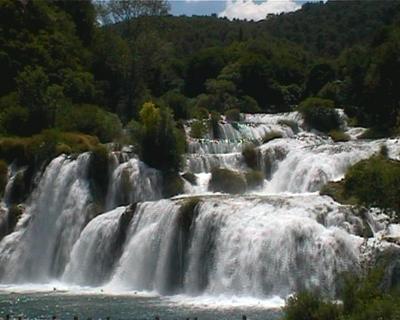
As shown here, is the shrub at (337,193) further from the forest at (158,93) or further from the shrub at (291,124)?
the shrub at (291,124)

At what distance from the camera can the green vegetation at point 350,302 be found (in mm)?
15727

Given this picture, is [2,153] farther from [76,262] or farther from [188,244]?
[188,244]

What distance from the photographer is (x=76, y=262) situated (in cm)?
3388

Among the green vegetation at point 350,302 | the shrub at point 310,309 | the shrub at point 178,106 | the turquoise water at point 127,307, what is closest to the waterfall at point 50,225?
the turquoise water at point 127,307

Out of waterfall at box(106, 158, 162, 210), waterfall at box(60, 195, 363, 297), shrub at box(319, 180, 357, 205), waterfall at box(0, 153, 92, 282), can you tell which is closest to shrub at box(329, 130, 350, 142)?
waterfall at box(106, 158, 162, 210)

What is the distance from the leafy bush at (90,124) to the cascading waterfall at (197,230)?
4.57m

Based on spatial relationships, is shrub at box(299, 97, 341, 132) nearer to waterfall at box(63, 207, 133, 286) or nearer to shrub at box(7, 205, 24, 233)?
shrub at box(7, 205, 24, 233)

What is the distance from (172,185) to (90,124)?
920 centimetres

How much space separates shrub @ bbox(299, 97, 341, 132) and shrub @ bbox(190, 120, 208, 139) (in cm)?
962

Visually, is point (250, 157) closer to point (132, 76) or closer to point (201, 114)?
point (201, 114)

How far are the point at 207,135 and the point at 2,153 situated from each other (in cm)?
1358

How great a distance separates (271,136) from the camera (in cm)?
4788

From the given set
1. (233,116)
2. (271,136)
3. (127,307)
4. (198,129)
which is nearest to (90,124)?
(198,129)

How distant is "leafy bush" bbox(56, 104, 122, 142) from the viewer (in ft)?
147
